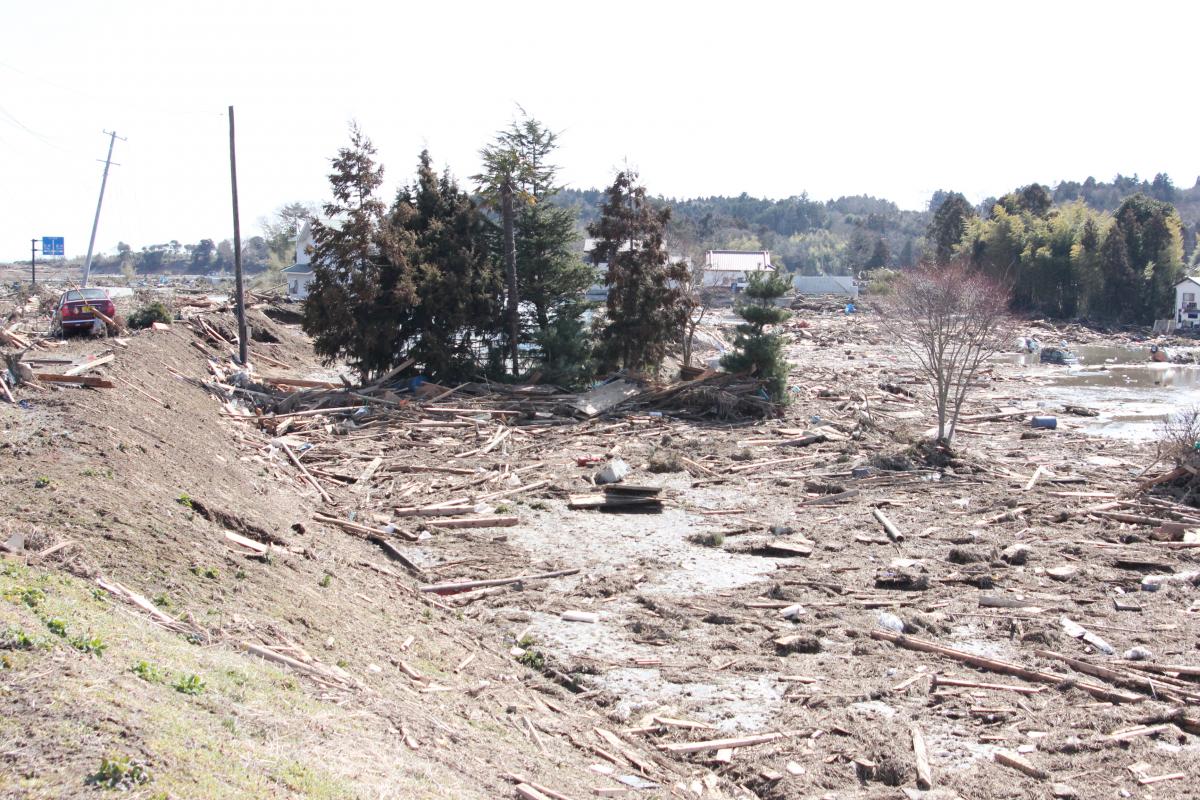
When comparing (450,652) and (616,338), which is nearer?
(450,652)

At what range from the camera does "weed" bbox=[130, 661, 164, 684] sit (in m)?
5.36

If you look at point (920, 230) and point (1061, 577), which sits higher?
point (920, 230)

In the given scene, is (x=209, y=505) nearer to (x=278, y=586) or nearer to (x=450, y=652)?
(x=278, y=586)

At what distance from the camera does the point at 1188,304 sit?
63.7m

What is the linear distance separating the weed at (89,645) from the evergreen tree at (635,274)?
71.4ft

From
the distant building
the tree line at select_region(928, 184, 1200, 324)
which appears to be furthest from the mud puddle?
the distant building

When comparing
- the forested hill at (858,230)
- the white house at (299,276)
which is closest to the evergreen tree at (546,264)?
the white house at (299,276)

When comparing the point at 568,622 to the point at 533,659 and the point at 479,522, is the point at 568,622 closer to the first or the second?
the point at 533,659

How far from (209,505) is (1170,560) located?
12.0 m

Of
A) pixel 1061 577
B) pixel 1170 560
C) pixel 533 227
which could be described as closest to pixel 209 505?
pixel 1061 577

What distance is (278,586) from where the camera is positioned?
344 inches

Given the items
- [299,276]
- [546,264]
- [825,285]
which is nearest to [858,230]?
[825,285]

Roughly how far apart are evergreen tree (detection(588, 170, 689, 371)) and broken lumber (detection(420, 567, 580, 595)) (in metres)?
15.6

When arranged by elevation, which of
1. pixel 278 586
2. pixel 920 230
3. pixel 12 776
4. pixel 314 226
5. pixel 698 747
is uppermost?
pixel 920 230
